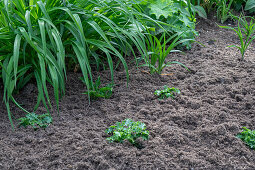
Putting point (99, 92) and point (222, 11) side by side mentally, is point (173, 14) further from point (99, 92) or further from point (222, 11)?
point (99, 92)

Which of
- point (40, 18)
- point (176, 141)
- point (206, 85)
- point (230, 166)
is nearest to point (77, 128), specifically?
point (176, 141)

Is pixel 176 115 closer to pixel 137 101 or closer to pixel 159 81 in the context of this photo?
pixel 137 101

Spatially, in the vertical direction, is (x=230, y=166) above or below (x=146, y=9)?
below

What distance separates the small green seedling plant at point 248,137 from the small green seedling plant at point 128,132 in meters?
0.63

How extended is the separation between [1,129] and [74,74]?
848mm

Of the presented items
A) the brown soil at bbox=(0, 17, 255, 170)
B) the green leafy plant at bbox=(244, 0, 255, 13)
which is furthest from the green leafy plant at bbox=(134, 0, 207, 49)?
the green leafy plant at bbox=(244, 0, 255, 13)

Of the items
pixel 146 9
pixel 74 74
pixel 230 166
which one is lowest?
pixel 230 166

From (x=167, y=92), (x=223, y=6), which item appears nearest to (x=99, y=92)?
(x=167, y=92)

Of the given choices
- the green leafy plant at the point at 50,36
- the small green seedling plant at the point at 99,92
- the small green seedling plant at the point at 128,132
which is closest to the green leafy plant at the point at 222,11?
the green leafy plant at the point at 50,36

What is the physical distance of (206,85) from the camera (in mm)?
2604

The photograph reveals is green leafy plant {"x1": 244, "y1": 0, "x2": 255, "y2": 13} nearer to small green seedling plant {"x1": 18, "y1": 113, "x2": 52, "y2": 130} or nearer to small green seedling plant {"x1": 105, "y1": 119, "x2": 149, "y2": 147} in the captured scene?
small green seedling plant {"x1": 105, "y1": 119, "x2": 149, "y2": 147}

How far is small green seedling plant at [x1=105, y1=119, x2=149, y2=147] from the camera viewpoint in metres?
1.88

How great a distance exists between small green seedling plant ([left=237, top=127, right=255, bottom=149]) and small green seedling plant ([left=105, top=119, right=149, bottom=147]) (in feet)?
2.06

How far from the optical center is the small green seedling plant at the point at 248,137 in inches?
74.9
